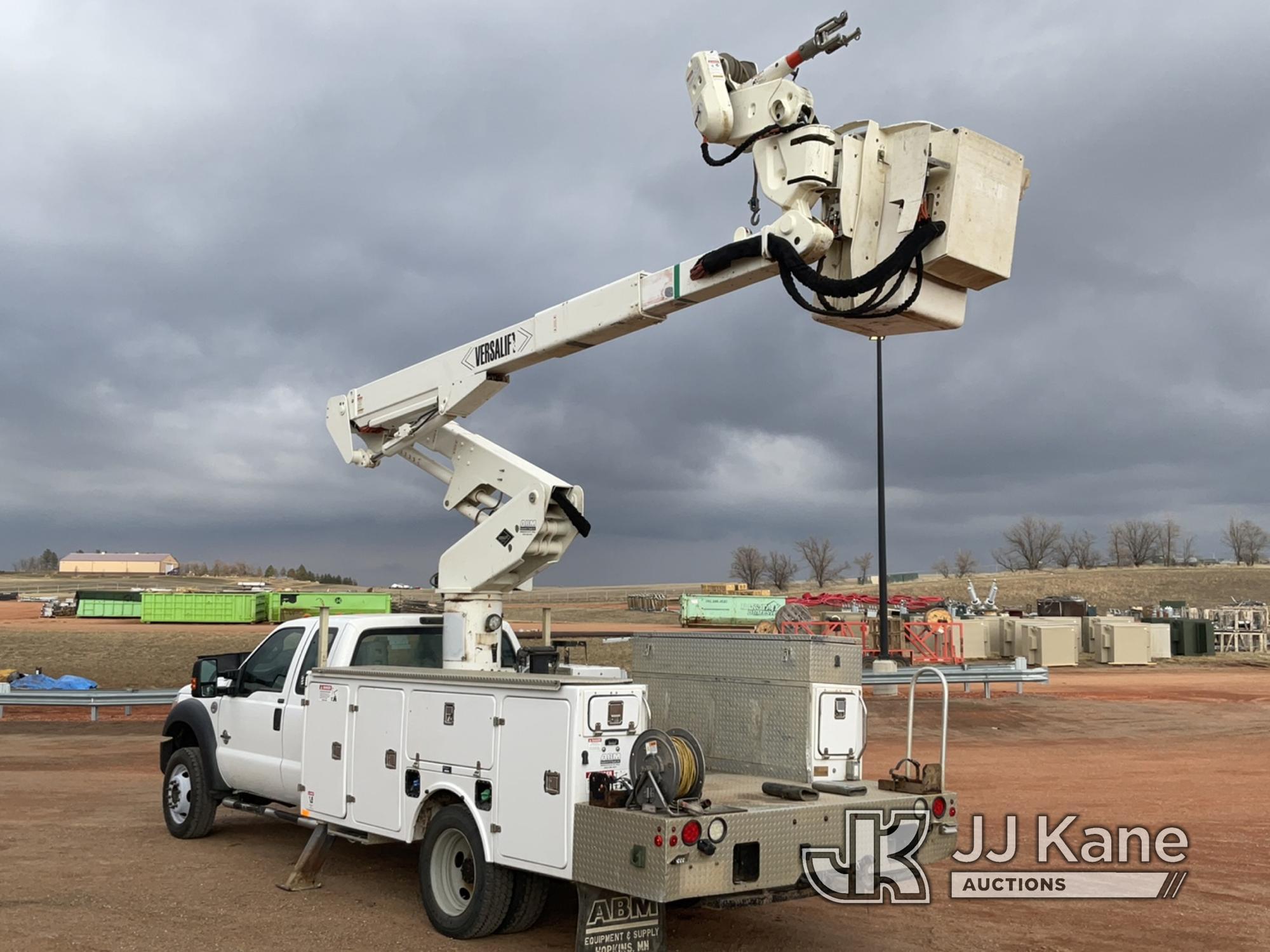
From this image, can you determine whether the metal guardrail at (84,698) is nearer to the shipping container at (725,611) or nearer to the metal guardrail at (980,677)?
the metal guardrail at (980,677)

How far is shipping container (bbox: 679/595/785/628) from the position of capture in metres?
51.3

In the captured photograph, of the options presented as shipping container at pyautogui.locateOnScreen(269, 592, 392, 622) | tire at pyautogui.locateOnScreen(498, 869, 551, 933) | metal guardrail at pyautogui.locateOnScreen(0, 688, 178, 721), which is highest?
shipping container at pyautogui.locateOnScreen(269, 592, 392, 622)

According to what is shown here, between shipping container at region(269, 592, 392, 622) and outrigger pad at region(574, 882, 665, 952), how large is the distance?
34718 mm

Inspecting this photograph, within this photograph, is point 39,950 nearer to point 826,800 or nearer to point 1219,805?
point 826,800

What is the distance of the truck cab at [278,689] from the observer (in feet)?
30.3

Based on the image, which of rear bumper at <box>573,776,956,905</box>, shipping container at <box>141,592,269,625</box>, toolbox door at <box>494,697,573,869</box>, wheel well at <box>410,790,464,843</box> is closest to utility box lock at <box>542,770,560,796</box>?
toolbox door at <box>494,697,573,869</box>

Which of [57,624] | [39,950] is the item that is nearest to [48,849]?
[39,950]

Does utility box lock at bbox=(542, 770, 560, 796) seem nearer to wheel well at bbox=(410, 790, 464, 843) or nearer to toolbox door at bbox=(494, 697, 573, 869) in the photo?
toolbox door at bbox=(494, 697, 573, 869)

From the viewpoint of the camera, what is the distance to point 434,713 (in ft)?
24.8

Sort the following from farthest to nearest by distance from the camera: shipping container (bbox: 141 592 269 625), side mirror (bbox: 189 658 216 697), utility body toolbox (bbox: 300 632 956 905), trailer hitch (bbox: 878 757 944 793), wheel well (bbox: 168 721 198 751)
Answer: shipping container (bbox: 141 592 269 625) < wheel well (bbox: 168 721 198 751) < side mirror (bbox: 189 658 216 697) < trailer hitch (bbox: 878 757 944 793) < utility body toolbox (bbox: 300 632 956 905)

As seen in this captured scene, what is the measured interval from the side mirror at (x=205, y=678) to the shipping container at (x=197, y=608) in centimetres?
4154

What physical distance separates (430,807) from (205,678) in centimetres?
373

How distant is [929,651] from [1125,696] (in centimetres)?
744

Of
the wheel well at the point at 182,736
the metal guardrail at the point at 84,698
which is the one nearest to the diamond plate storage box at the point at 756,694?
the wheel well at the point at 182,736
